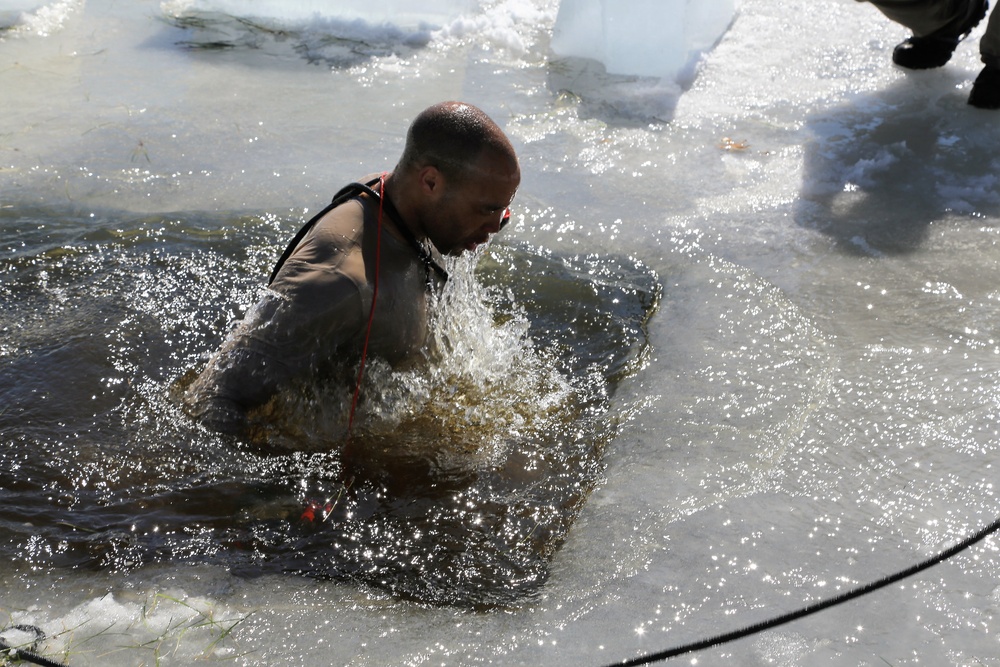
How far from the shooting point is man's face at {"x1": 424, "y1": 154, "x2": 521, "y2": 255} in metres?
2.57

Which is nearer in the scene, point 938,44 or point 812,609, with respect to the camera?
point 812,609

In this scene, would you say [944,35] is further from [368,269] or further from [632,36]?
[368,269]

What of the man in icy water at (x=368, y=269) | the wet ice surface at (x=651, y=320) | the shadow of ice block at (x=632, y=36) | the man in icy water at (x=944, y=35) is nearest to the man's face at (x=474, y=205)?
the man in icy water at (x=368, y=269)

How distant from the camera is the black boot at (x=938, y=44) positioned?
5.00 m

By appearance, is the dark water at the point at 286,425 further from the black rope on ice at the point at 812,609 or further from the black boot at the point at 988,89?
the black boot at the point at 988,89

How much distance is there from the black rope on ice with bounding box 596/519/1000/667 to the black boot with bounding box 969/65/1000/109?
10.6 ft

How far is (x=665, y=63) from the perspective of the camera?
17.5ft

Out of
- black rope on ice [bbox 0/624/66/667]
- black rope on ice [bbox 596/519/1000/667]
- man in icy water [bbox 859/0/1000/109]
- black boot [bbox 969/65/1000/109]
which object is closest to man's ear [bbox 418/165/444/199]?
black rope on ice [bbox 596/519/1000/667]

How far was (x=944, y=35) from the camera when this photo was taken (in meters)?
5.01

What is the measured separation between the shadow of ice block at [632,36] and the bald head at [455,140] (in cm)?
302

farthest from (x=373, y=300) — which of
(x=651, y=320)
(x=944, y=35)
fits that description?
(x=944, y=35)

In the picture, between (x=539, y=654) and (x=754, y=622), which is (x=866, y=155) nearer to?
(x=754, y=622)

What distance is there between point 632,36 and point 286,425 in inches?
142

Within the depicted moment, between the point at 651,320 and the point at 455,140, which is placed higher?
the point at 455,140
